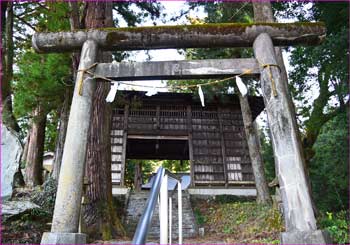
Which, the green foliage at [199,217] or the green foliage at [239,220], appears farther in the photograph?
the green foliage at [199,217]

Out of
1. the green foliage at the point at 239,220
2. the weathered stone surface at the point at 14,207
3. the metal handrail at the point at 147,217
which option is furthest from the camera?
the green foliage at the point at 239,220

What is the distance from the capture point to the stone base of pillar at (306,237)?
9.50 feet

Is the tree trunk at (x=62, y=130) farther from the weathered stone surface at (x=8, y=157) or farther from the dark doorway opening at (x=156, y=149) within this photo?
the dark doorway opening at (x=156, y=149)

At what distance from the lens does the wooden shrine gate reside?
1175 centimetres

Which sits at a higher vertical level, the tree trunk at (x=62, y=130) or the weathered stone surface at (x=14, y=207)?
the tree trunk at (x=62, y=130)

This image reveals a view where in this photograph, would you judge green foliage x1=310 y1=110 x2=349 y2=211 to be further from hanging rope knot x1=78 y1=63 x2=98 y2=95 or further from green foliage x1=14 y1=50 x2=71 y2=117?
green foliage x1=14 y1=50 x2=71 y2=117

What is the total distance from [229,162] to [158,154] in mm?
5416

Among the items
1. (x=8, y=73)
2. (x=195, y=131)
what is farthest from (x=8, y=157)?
(x=195, y=131)

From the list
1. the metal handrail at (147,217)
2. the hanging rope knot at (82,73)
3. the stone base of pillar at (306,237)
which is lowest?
the stone base of pillar at (306,237)

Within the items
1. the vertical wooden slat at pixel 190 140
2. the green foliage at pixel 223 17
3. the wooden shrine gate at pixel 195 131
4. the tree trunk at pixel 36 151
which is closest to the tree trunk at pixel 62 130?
the tree trunk at pixel 36 151

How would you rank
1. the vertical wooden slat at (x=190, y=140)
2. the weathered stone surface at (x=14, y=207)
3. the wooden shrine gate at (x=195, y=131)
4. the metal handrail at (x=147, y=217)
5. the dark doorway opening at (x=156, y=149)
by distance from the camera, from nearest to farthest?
the metal handrail at (x=147, y=217), the weathered stone surface at (x=14, y=207), the vertical wooden slat at (x=190, y=140), the wooden shrine gate at (x=195, y=131), the dark doorway opening at (x=156, y=149)

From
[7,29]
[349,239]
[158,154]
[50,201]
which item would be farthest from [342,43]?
[158,154]

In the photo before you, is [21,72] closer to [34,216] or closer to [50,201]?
[50,201]

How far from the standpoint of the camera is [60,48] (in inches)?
162
